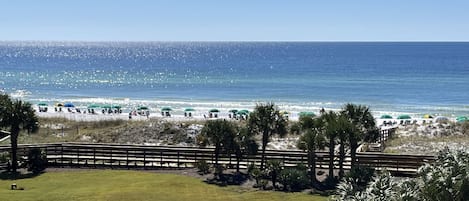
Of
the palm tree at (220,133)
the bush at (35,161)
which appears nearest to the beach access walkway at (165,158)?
the bush at (35,161)

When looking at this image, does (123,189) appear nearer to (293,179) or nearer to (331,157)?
(293,179)

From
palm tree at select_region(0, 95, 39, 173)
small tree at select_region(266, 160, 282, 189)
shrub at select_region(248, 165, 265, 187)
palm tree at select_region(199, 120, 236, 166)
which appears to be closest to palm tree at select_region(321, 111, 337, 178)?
small tree at select_region(266, 160, 282, 189)

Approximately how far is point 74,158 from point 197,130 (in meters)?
12.7

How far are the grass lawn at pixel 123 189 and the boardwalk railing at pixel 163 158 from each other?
2.38 m

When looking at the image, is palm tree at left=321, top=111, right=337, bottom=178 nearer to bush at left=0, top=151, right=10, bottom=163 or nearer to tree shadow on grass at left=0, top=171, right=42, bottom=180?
tree shadow on grass at left=0, top=171, right=42, bottom=180

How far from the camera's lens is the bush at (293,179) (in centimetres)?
2769

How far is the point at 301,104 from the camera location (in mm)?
82062

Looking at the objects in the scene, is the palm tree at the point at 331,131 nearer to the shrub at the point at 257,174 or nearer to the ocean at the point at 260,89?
the shrub at the point at 257,174

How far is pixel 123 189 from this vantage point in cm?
2622

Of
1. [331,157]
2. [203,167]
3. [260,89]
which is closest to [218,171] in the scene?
[203,167]

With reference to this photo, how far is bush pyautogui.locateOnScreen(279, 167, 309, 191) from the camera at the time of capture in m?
27.7

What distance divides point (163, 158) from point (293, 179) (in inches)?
367

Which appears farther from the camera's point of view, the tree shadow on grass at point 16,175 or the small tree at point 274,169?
the tree shadow on grass at point 16,175

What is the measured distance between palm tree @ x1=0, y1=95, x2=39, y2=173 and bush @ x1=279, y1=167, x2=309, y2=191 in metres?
14.9
